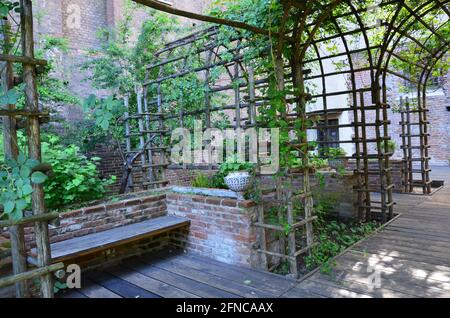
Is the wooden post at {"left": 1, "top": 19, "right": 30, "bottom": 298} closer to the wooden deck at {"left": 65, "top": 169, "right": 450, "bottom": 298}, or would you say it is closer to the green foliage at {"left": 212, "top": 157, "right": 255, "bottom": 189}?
the wooden deck at {"left": 65, "top": 169, "right": 450, "bottom": 298}

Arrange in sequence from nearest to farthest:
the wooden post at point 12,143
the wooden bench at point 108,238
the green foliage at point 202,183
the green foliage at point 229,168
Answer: the wooden post at point 12,143, the wooden bench at point 108,238, the green foliage at point 229,168, the green foliage at point 202,183

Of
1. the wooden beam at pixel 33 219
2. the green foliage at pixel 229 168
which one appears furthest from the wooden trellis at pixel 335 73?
the wooden beam at pixel 33 219

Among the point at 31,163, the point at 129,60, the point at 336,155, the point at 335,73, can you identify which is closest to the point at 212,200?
the point at 31,163

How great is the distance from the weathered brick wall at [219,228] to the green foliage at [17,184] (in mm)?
1813

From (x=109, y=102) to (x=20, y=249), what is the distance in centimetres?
110

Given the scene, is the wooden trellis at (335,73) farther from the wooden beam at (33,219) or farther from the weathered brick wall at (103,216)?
the wooden beam at (33,219)

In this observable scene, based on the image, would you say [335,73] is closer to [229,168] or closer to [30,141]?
[229,168]

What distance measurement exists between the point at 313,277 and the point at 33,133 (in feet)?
8.03

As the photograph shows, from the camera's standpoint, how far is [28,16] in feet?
6.39

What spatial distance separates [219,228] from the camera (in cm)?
331

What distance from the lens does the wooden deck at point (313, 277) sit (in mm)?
2543

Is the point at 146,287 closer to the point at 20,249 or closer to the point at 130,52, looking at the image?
the point at 20,249

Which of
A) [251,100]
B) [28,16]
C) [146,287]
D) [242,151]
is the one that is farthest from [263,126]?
[28,16]

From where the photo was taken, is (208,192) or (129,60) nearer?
(208,192)
